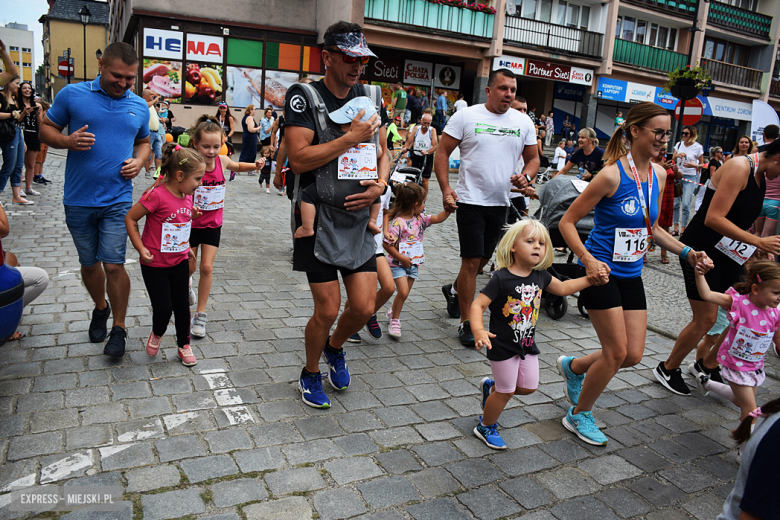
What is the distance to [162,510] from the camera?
2.66 m

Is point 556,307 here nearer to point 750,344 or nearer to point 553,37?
point 750,344

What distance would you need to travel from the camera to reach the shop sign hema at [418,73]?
27.9m

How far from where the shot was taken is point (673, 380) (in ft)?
15.2

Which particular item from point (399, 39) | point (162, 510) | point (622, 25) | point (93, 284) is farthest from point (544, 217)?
point (622, 25)

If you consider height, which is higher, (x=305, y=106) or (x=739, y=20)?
(x=739, y=20)

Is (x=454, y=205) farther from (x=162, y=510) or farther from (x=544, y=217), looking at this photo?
(x=162, y=510)

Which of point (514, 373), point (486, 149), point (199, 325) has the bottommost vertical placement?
point (199, 325)

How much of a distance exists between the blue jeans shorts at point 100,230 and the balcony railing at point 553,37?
25.8 meters

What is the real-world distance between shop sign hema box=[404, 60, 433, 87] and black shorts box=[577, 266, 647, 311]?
84.1ft

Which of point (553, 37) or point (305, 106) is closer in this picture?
point (305, 106)

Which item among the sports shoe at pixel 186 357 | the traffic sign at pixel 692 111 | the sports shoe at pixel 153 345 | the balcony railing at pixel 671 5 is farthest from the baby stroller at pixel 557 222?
the balcony railing at pixel 671 5

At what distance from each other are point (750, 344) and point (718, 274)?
0.75 m

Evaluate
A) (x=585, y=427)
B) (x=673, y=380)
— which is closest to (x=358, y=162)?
(x=585, y=427)

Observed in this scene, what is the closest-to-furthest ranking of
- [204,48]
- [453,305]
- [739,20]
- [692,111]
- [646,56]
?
[453,305] < [692,111] < [204,48] < [646,56] < [739,20]
